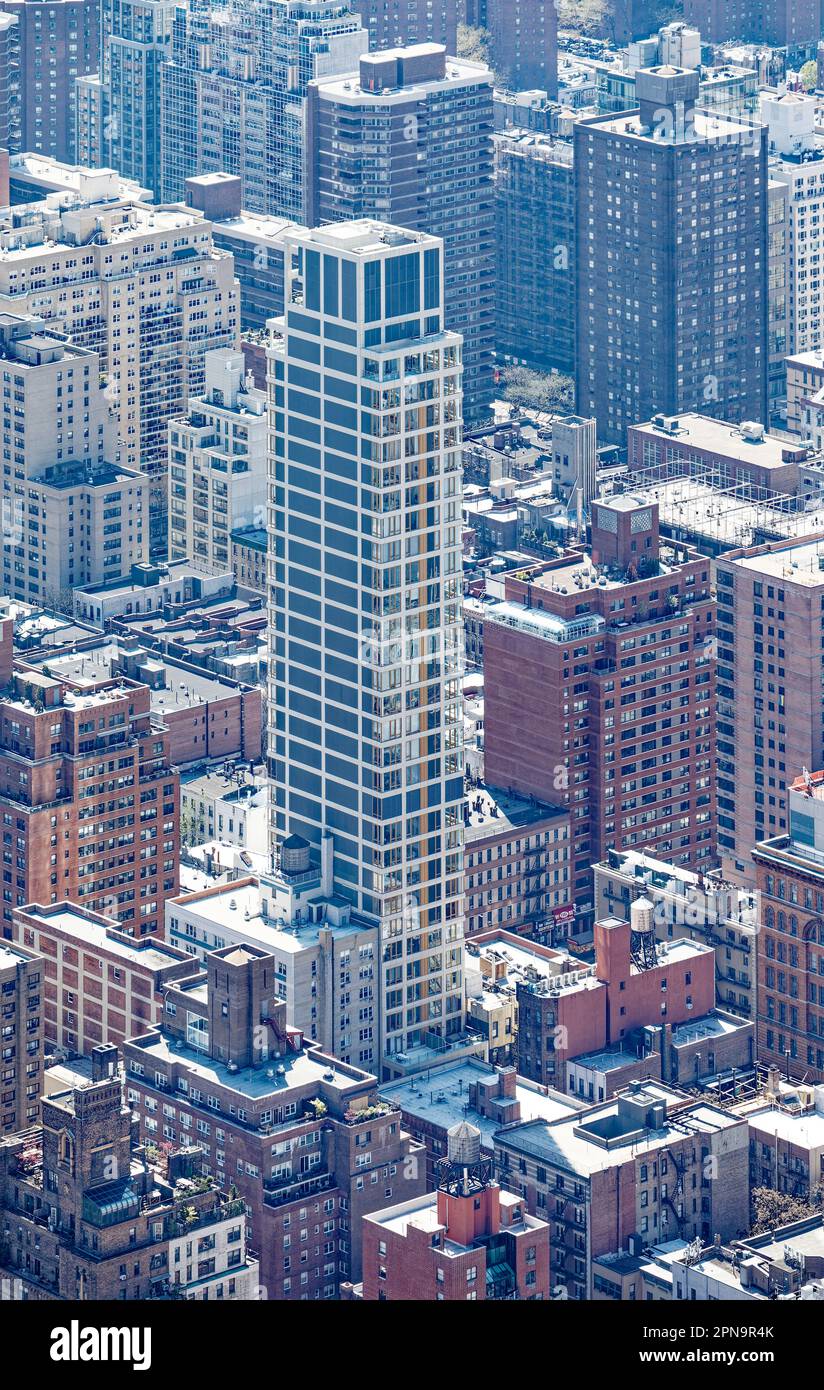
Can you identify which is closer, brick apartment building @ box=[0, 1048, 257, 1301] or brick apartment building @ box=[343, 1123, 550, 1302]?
brick apartment building @ box=[0, 1048, 257, 1301]

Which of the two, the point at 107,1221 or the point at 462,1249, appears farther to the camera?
the point at 462,1249

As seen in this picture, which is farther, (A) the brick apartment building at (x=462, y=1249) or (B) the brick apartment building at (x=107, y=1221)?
(A) the brick apartment building at (x=462, y=1249)
